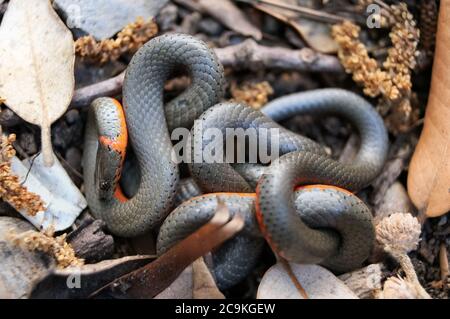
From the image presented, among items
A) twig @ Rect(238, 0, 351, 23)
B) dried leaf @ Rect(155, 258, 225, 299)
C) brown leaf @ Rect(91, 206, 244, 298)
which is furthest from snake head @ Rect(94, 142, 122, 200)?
twig @ Rect(238, 0, 351, 23)

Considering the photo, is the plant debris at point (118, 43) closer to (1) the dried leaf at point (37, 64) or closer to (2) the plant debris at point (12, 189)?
(1) the dried leaf at point (37, 64)

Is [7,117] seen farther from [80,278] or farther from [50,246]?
[80,278]

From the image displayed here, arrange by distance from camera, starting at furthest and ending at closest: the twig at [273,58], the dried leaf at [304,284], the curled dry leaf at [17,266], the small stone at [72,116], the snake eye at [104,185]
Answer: the twig at [273,58] < the small stone at [72,116] < the snake eye at [104,185] < the dried leaf at [304,284] < the curled dry leaf at [17,266]

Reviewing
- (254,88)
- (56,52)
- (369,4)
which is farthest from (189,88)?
(369,4)

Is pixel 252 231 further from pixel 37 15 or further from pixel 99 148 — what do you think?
pixel 37 15

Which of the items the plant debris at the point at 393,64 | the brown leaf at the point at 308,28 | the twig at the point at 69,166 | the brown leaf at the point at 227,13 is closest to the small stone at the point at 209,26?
the brown leaf at the point at 227,13

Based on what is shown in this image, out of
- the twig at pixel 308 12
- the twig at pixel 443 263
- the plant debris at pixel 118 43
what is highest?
the twig at pixel 308 12

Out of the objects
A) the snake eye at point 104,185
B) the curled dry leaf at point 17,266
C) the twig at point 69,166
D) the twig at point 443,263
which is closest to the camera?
the curled dry leaf at point 17,266
